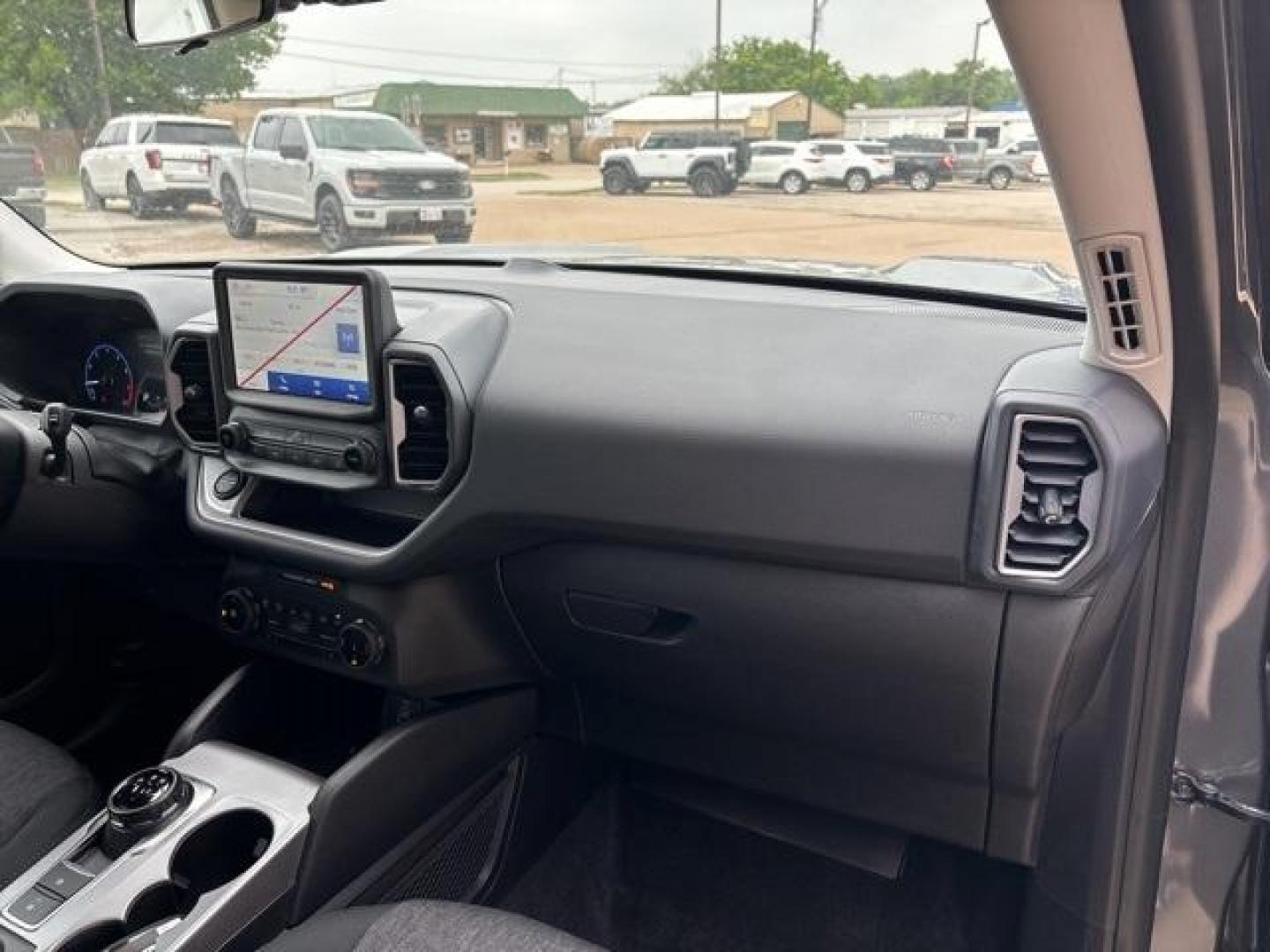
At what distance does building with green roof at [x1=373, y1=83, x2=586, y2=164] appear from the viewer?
6.70 ft

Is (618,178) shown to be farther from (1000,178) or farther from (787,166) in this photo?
(1000,178)

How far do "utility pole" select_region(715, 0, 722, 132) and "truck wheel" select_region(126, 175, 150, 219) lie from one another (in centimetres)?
153

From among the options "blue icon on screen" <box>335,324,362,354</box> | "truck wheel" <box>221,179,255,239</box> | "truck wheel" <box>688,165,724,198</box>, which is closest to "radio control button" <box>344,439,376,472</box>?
"blue icon on screen" <box>335,324,362,354</box>

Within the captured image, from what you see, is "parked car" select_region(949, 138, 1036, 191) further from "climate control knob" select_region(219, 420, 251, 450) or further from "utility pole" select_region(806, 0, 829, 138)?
"climate control knob" select_region(219, 420, 251, 450)

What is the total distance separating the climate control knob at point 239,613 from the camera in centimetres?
191

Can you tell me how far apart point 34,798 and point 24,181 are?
1.58 m

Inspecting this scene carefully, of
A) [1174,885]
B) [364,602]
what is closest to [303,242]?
[364,602]

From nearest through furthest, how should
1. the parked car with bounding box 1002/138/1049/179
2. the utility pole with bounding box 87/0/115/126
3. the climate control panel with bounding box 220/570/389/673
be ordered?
the parked car with bounding box 1002/138/1049/179
the climate control panel with bounding box 220/570/389/673
the utility pole with bounding box 87/0/115/126

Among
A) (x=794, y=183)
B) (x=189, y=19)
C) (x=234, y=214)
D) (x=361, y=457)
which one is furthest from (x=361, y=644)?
(x=234, y=214)

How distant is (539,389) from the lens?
155 centimetres

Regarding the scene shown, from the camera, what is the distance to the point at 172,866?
5.19 ft

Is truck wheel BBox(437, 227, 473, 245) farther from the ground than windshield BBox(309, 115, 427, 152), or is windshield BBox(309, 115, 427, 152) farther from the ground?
windshield BBox(309, 115, 427, 152)

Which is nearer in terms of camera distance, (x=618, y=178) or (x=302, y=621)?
(x=302, y=621)

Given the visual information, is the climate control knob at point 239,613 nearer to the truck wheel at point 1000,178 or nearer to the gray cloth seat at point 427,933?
the gray cloth seat at point 427,933
